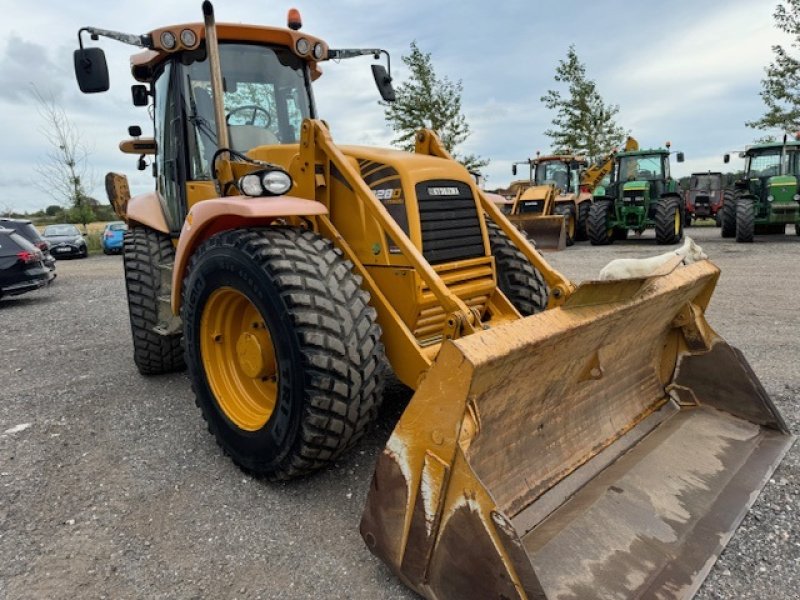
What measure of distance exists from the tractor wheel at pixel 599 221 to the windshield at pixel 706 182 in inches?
391

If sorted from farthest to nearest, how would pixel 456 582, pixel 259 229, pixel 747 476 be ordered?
1. pixel 259 229
2. pixel 747 476
3. pixel 456 582

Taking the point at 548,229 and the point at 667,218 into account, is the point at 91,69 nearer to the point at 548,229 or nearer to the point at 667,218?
the point at 548,229

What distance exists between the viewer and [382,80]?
4.48m

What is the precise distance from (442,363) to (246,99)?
2783 millimetres

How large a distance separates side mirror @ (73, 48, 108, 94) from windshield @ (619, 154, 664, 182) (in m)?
15.7

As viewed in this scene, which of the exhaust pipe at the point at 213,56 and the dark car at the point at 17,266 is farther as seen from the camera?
the dark car at the point at 17,266

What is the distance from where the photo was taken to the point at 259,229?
112 inches

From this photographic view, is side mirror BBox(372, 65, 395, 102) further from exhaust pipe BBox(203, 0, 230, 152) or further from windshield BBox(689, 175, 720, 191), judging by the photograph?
windshield BBox(689, 175, 720, 191)

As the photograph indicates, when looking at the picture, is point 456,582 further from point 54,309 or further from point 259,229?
point 54,309

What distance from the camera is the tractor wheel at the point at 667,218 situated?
14844mm

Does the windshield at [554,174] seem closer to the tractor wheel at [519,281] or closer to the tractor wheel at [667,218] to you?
the tractor wheel at [667,218]

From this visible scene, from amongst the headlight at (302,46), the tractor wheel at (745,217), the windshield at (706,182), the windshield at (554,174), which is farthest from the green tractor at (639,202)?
the headlight at (302,46)

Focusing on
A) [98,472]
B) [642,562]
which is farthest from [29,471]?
[642,562]

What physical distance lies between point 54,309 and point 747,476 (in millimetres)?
10136
